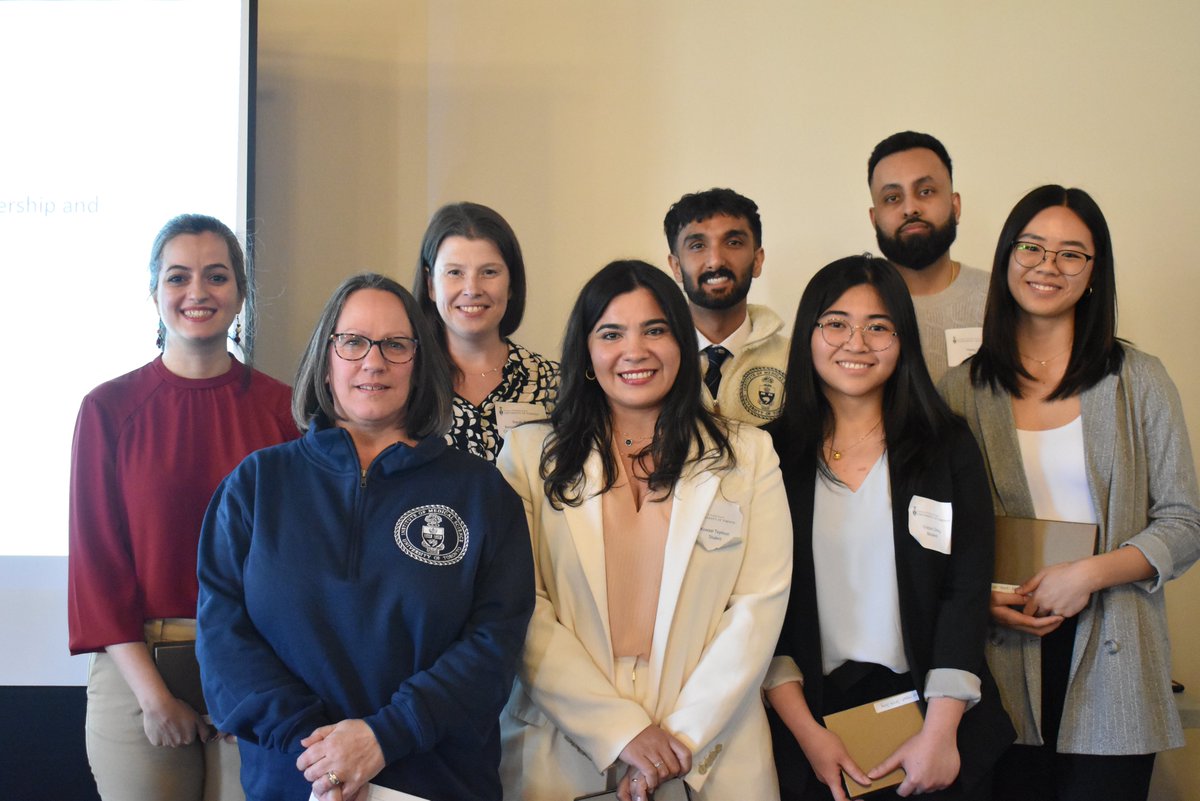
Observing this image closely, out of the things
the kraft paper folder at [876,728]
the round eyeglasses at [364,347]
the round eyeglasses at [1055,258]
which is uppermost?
the round eyeglasses at [1055,258]

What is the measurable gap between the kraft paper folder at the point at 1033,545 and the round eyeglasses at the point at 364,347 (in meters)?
1.40

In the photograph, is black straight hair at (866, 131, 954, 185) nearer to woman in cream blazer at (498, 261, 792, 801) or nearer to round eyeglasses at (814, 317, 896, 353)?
round eyeglasses at (814, 317, 896, 353)

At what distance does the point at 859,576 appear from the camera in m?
2.08

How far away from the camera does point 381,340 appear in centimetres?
186

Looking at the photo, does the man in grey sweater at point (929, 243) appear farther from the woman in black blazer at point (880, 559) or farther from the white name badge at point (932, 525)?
the white name badge at point (932, 525)

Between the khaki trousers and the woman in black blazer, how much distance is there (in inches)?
49.7

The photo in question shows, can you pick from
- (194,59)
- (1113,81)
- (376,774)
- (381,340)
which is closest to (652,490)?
(381,340)

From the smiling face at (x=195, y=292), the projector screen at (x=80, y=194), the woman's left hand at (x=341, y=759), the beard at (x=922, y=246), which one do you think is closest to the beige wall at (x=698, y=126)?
the projector screen at (x=80, y=194)

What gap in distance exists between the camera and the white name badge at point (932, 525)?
80.4 inches

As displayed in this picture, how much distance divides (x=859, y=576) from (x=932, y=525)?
191 mm

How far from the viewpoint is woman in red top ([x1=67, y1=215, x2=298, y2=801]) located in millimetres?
2104

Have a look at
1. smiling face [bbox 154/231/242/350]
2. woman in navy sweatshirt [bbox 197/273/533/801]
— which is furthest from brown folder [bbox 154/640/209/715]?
smiling face [bbox 154/231/242/350]

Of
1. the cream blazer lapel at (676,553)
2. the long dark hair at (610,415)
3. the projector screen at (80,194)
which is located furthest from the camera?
the projector screen at (80,194)

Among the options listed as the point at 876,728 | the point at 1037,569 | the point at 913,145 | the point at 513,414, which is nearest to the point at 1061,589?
the point at 1037,569
